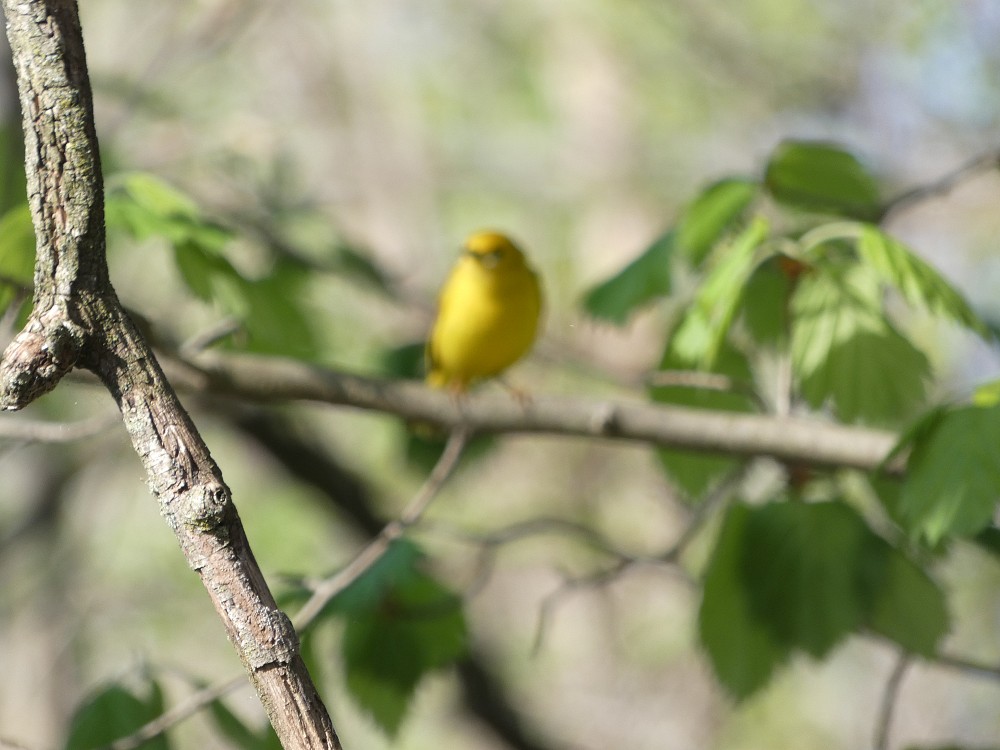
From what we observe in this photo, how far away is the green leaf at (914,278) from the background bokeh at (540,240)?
4090 millimetres

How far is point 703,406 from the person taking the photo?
10.1 feet

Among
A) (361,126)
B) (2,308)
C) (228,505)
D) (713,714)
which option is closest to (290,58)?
(361,126)

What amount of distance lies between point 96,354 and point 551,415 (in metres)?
1.71

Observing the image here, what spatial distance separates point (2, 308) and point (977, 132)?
7100mm

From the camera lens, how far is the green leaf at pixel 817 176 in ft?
9.25

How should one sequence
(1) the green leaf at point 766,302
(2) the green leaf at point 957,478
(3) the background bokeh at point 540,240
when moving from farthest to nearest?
(3) the background bokeh at point 540,240 → (1) the green leaf at point 766,302 → (2) the green leaf at point 957,478

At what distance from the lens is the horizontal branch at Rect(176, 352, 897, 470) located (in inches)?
97.0

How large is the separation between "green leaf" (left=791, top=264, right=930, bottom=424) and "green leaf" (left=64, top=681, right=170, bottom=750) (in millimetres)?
1584

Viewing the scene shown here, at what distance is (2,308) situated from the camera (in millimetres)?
2082

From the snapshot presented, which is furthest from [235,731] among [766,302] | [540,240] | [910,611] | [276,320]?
[540,240]

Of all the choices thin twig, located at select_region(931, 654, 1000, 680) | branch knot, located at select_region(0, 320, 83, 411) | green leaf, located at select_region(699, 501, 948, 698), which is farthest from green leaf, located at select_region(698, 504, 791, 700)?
branch knot, located at select_region(0, 320, 83, 411)

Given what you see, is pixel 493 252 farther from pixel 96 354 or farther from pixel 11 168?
pixel 96 354

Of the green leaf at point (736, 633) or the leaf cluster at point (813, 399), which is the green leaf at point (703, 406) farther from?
the green leaf at point (736, 633)

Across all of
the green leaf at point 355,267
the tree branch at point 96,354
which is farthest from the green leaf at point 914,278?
the green leaf at point 355,267
